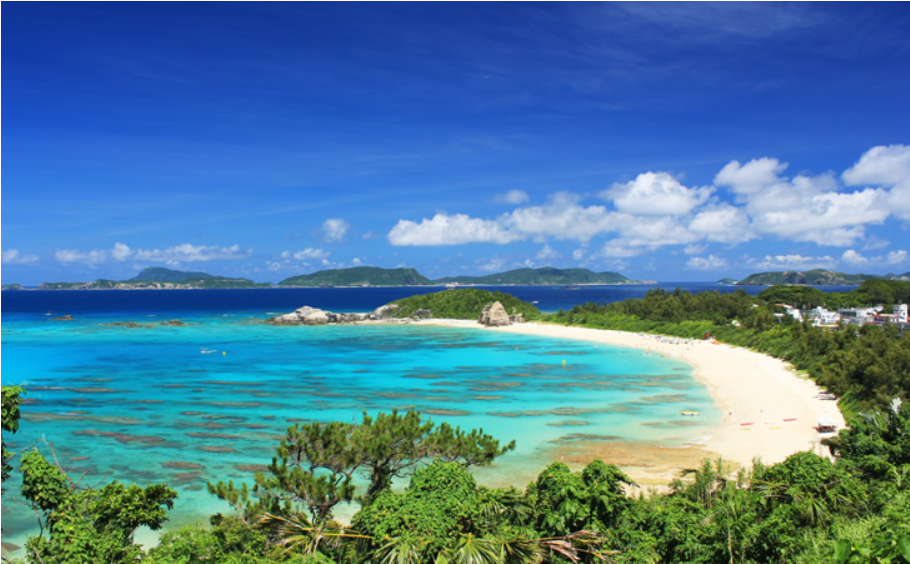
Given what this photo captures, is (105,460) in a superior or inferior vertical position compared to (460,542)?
inferior

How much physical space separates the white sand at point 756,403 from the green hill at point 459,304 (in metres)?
42.3

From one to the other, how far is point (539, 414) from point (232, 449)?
49.1 ft

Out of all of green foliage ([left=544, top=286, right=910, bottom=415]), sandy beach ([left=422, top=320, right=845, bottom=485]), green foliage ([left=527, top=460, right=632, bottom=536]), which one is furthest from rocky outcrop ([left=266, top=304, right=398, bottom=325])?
green foliage ([left=527, top=460, right=632, bottom=536])

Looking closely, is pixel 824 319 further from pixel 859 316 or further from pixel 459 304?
pixel 459 304

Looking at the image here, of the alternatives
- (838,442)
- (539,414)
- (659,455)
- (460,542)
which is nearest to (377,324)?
(539,414)

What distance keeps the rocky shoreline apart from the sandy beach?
3817 centimetres

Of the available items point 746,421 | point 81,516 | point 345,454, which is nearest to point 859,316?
point 746,421

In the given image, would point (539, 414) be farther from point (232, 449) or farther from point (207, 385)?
point (207, 385)

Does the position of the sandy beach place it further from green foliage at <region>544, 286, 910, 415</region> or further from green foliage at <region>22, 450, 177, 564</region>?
green foliage at <region>22, 450, 177, 564</region>

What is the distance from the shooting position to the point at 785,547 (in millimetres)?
9773

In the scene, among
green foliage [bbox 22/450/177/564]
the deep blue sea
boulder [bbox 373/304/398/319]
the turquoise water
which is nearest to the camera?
green foliage [bbox 22/450/177/564]

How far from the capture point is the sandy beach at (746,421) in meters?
20.8

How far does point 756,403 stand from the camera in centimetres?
3003

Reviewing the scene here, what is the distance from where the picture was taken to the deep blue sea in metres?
21.6
